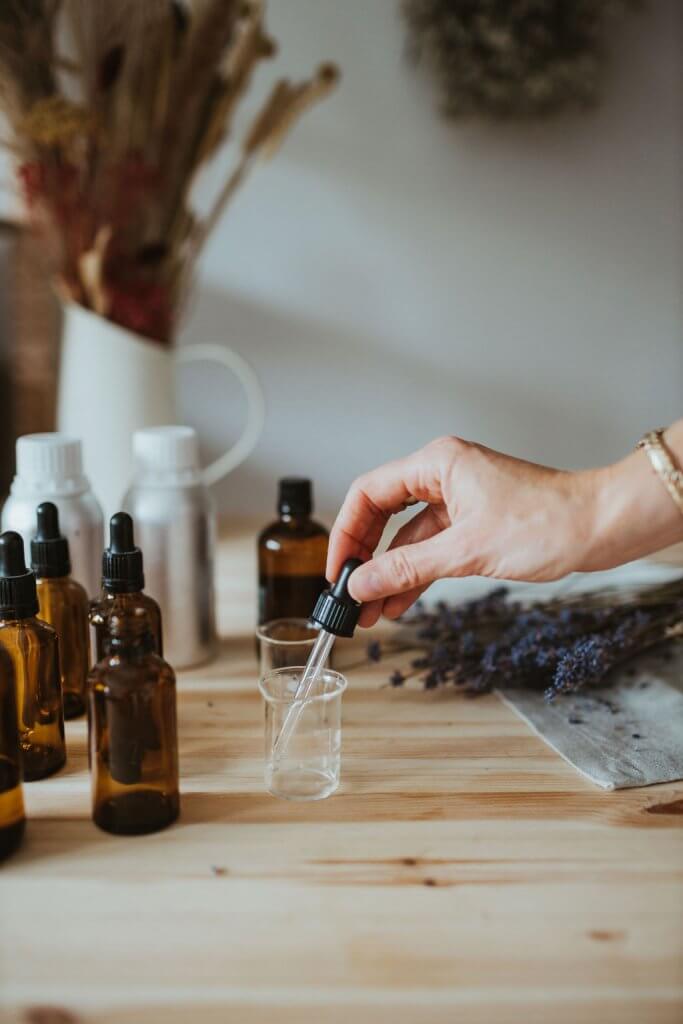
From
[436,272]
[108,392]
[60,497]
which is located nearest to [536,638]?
[60,497]

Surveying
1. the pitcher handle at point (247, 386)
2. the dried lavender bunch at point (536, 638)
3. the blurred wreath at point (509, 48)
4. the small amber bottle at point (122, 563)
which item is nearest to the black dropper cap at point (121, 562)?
the small amber bottle at point (122, 563)

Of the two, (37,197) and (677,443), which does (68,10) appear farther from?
(677,443)

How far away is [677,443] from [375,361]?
123 centimetres

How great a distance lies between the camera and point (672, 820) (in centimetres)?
73

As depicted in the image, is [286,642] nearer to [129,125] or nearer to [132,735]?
[132,735]

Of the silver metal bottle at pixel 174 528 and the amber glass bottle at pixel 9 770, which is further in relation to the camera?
the silver metal bottle at pixel 174 528

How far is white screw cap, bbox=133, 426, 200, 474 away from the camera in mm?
984

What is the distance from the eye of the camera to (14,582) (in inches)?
29.6

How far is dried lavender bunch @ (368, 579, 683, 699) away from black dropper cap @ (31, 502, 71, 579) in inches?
13.5

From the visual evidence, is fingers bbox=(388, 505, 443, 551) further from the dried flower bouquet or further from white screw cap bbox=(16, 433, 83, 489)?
the dried flower bouquet

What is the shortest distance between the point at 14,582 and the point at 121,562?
0.28 ft

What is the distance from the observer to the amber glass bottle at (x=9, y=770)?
669mm

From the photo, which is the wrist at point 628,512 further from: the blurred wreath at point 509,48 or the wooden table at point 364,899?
the blurred wreath at point 509,48

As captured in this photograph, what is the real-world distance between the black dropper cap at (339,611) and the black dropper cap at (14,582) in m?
0.23
